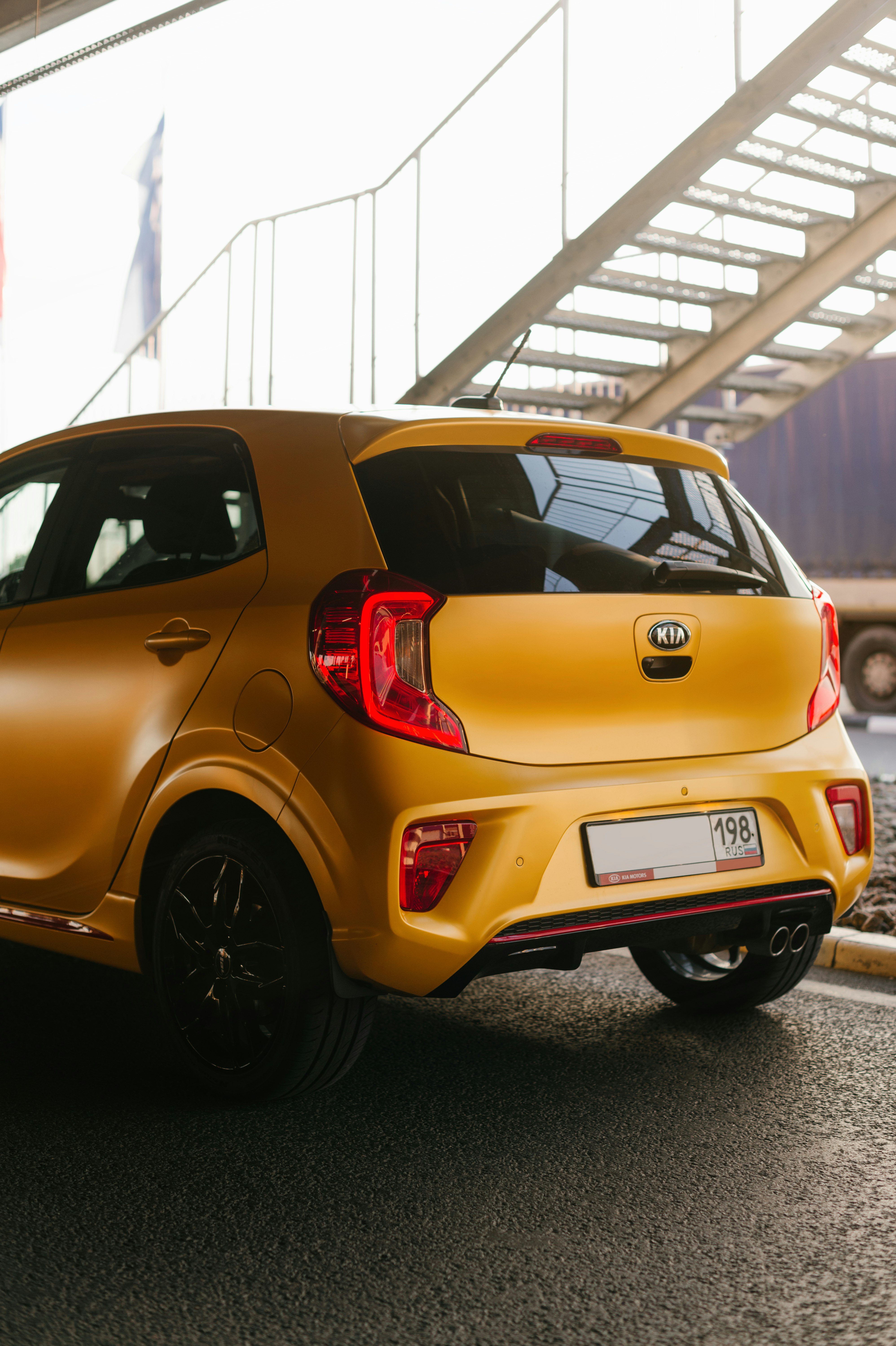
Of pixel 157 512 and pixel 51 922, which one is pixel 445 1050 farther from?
pixel 157 512

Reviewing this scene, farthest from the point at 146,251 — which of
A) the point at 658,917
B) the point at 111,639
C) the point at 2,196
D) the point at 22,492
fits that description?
the point at 658,917

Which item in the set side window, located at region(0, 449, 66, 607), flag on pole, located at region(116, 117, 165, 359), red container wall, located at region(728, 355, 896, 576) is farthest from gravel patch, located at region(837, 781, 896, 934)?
flag on pole, located at region(116, 117, 165, 359)

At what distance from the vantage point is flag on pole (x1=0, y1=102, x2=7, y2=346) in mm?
20469

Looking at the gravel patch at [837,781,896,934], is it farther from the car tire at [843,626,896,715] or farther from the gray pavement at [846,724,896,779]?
the car tire at [843,626,896,715]

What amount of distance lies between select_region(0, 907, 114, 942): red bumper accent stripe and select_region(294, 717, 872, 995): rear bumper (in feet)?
2.84

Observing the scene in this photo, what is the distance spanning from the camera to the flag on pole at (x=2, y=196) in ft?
67.2

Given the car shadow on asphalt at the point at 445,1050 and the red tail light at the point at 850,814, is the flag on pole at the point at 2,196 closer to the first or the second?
the car shadow on asphalt at the point at 445,1050

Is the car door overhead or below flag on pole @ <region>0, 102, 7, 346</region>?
below

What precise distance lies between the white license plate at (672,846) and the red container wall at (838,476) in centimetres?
1231

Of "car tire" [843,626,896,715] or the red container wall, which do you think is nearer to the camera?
"car tire" [843,626,896,715]

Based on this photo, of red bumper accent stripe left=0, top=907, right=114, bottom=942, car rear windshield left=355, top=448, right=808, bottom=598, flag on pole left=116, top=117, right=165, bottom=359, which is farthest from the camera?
flag on pole left=116, top=117, right=165, bottom=359

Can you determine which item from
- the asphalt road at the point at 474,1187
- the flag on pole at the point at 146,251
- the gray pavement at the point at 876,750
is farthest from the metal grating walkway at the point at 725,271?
the flag on pole at the point at 146,251

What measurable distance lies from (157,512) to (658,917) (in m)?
1.71

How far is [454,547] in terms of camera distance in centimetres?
309
